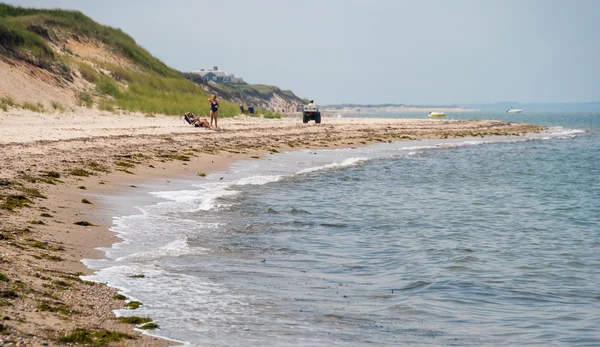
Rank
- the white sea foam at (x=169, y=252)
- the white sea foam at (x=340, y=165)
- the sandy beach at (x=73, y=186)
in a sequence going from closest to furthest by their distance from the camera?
the sandy beach at (x=73, y=186)
the white sea foam at (x=169, y=252)
the white sea foam at (x=340, y=165)

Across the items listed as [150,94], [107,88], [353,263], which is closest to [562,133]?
[150,94]

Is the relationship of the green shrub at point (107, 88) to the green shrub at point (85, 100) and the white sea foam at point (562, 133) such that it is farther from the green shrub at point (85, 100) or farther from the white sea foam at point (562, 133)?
Result: the white sea foam at point (562, 133)

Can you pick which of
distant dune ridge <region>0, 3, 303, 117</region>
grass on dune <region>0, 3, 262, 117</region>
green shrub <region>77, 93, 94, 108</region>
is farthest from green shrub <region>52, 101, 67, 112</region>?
green shrub <region>77, 93, 94, 108</region>

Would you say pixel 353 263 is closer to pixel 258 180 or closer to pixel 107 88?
pixel 258 180

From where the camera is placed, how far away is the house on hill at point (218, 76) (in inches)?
6253

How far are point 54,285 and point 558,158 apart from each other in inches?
1282

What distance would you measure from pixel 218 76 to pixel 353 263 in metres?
154

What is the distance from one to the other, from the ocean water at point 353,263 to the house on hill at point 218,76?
13991cm

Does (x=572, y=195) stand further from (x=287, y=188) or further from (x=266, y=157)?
(x=266, y=157)

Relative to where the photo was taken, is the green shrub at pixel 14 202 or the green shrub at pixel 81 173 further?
the green shrub at pixel 81 173

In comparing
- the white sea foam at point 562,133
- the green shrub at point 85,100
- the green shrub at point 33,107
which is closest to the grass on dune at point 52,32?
the green shrub at point 85,100

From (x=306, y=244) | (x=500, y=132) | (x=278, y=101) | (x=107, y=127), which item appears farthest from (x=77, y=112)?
(x=278, y=101)

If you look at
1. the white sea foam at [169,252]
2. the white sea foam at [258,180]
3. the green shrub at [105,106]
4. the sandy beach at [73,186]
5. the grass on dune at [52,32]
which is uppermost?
the grass on dune at [52,32]

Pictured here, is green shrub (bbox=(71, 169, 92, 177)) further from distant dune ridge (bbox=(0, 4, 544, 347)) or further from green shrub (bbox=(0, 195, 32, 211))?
green shrub (bbox=(0, 195, 32, 211))
